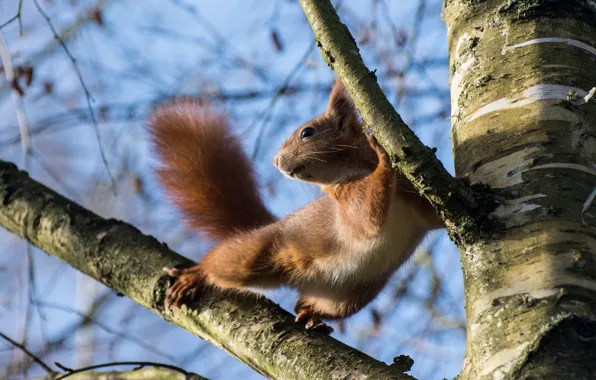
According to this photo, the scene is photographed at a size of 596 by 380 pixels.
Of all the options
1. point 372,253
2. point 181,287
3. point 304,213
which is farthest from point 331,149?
point 181,287

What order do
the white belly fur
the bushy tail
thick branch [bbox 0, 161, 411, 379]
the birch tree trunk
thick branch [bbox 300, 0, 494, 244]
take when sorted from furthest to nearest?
the bushy tail
the white belly fur
thick branch [bbox 0, 161, 411, 379]
thick branch [bbox 300, 0, 494, 244]
the birch tree trunk

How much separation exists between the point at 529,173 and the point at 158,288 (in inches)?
55.0

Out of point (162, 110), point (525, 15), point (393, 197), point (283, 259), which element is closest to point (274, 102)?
point (162, 110)

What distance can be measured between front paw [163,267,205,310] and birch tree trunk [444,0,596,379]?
3.61 feet

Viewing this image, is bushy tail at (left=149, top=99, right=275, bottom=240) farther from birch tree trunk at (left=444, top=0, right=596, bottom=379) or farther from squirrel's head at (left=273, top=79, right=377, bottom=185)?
birch tree trunk at (left=444, top=0, right=596, bottom=379)

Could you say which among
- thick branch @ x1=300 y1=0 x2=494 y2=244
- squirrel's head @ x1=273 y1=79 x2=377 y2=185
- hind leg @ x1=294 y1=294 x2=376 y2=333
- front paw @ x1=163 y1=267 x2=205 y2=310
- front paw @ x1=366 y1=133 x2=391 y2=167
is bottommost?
thick branch @ x1=300 y1=0 x2=494 y2=244

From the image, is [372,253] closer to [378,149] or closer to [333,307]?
[333,307]

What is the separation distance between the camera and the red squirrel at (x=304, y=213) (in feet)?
7.87

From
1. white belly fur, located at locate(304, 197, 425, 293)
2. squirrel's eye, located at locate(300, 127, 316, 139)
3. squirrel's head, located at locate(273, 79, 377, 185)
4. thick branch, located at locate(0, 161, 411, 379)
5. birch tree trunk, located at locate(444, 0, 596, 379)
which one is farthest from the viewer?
squirrel's eye, located at locate(300, 127, 316, 139)

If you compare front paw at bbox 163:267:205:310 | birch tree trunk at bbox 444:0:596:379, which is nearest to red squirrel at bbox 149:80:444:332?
front paw at bbox 163:267:205:310

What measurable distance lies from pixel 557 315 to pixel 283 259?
1647 mm

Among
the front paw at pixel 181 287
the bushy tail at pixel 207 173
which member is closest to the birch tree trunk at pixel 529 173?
the front paw at pixel 181 287

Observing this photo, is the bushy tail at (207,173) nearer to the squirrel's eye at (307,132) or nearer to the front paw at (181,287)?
the squirrel's eye at (307,132)

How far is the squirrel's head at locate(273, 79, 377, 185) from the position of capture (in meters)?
2.69
